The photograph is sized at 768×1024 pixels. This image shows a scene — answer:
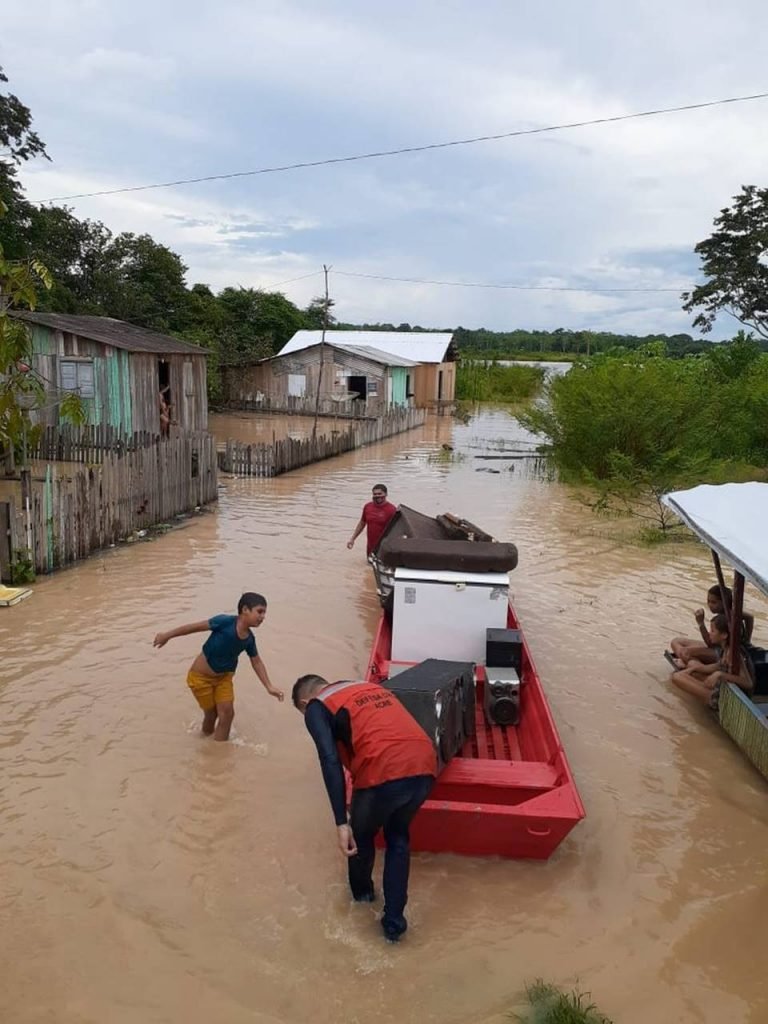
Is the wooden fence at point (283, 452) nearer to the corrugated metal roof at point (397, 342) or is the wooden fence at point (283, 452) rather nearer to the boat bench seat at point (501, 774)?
the corrugated metal roof at point (397, 342)

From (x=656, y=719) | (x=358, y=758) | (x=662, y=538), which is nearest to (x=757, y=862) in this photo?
(x=656, y=719)

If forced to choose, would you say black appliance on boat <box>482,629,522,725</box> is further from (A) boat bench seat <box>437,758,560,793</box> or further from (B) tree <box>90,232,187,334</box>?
(B) tree <box>90,232,187,334</box>

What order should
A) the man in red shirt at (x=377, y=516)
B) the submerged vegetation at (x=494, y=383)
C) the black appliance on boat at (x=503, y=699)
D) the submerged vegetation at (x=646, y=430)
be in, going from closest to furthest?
the black appliance on boat at (x=503, y=699) < the man in red shirt at (x=377, y=516) < the submerged vegetation at (x=646, y=430) < the submerged vegetation at (x=494, y=383)

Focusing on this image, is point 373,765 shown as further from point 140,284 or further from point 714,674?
point 140,284

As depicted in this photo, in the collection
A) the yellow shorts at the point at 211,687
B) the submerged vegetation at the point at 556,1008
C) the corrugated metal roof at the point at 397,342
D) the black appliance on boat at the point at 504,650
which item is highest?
the corrugated metal roof at the point at 397,342

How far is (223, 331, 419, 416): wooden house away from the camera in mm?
35844

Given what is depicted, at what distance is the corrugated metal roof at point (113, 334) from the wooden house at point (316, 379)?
1319 cm

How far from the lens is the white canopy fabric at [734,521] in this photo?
5738 millimetres

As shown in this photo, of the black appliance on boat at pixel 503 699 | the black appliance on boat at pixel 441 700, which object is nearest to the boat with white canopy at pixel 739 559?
the black appliance on boat at pixel 503 699

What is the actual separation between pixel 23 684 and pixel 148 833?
2825 mm

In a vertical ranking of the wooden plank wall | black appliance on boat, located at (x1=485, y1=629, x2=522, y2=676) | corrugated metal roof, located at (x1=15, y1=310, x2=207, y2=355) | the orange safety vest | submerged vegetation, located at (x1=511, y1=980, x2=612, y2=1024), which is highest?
corrugated metal roof, located at (x1=15, y1=310, x2=207, y2=355)

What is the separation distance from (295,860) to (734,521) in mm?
4406

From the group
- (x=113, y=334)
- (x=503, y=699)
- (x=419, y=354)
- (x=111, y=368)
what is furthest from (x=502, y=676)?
(x=419, y=354)

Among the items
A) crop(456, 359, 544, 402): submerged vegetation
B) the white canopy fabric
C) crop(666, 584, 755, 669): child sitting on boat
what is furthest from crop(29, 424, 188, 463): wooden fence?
crop(456, 359, 544, 402): submerged vegetation
